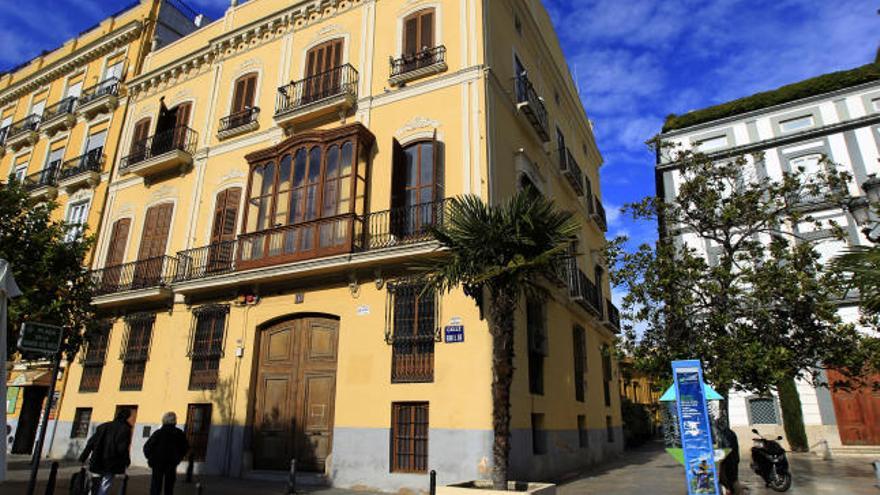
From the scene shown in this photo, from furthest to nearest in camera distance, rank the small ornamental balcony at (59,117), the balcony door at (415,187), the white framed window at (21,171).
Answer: the white framed window at (21,171), the small ornamental balcony at (59,117), the balcony door at (415,187)

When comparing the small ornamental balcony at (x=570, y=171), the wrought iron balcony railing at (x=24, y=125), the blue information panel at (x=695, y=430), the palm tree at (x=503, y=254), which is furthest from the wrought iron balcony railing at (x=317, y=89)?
the wrought iron balcony railing at (x=24, y=125)

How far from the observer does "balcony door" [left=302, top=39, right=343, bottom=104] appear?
1518cm

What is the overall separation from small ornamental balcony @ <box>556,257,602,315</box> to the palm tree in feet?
21.4

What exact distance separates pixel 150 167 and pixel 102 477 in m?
12.7

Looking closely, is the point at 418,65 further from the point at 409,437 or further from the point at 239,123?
the point at 409,437

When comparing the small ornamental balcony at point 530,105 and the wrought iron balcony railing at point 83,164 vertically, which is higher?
the wrought iron balcony railing at point 83,164

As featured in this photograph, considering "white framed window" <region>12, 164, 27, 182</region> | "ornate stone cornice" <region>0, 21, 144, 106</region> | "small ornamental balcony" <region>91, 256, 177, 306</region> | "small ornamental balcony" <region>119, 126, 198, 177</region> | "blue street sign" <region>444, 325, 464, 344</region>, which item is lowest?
"blue street sign" <region>444, 325, 464, 344</region>

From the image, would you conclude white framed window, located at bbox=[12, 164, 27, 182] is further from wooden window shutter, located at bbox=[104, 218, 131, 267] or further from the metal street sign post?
the metal street sign post

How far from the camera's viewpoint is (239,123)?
16.9 metres

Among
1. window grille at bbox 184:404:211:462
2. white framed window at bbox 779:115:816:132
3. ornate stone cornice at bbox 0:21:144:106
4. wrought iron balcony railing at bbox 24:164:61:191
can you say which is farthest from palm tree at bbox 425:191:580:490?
white framed window at bbox 779:115:816:132

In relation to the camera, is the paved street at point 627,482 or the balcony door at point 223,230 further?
the balcony door at point 223,230

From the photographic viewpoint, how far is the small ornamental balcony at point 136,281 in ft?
52.1

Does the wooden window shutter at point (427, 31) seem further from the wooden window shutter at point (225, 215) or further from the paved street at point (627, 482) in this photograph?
the paved street at point (627, 482)

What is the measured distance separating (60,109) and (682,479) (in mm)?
27578
